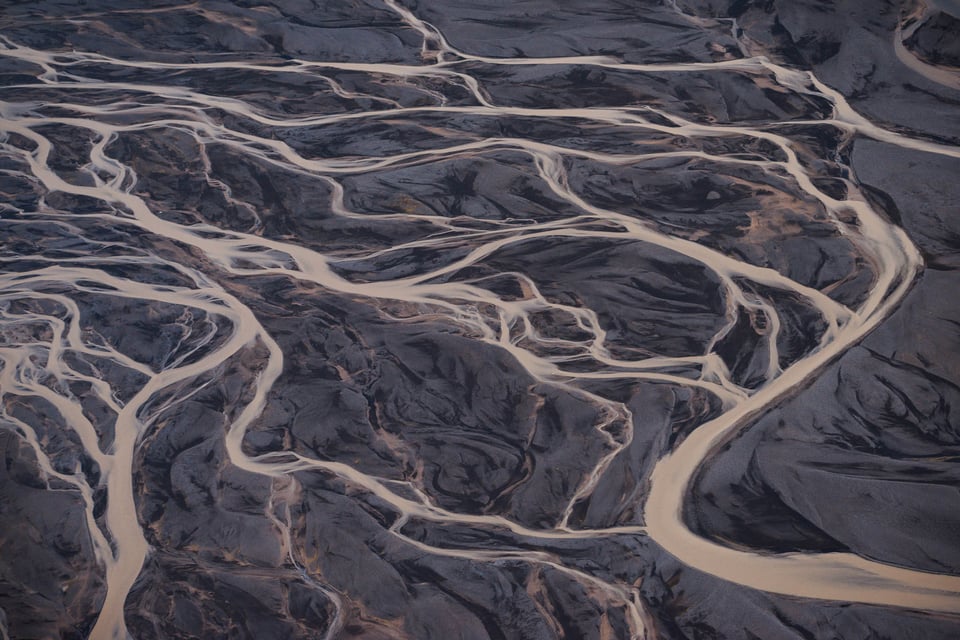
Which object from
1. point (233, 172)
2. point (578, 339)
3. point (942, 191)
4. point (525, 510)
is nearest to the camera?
point (525, 510)

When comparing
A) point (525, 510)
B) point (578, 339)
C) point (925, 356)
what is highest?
point (925, 356)

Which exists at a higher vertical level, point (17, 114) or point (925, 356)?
point (925, 356)

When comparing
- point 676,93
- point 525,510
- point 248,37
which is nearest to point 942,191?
point 676,93

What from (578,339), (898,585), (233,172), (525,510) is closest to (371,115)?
(233,172)

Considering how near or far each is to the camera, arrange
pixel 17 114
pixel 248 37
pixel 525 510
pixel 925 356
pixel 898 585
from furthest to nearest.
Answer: pixel 248 37 < pixel 17 114 < pixel 925 356 < pixel 525 510 < pixel 898 585

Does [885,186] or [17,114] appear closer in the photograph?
[885,186]

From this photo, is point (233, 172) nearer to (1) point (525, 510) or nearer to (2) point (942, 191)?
(1) point (525, 510)
